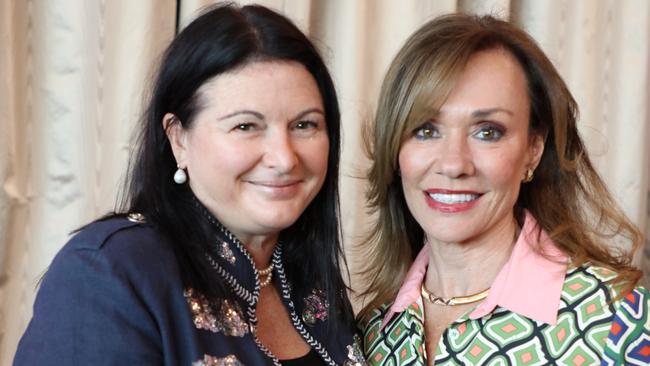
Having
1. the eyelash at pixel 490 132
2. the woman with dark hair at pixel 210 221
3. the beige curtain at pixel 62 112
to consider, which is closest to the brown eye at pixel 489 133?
the eyelash at pixel 490 132

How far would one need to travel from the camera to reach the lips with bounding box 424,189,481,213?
185cm

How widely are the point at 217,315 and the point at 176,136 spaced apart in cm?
31

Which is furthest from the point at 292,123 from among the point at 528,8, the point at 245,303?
the point at 528,8

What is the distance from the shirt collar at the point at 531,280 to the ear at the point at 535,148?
104 millimetres

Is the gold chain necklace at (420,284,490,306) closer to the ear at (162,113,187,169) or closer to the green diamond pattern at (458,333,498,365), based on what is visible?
the green diamond pattern at (458,333,498,365)

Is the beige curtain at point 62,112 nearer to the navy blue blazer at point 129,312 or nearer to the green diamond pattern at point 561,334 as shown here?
the navy blue blazer at point 129,312

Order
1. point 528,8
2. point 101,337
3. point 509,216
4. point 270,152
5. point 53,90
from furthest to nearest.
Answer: point 528,8, point 53,90, point 509,216, point 270,152, point 101,337

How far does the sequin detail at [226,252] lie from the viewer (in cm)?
167

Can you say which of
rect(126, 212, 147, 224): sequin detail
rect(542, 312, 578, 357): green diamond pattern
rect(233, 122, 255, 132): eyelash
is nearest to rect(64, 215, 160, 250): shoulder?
rect(126, 212, 147, 224): sequin detail

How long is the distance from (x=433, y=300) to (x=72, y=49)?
3.27ft

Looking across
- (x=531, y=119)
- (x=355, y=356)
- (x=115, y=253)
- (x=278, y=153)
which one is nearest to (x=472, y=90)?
(x=531, y=119)

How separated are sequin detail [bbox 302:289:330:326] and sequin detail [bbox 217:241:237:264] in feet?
0.72

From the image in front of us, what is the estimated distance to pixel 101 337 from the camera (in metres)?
1.37

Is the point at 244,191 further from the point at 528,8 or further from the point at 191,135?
the point at 528,8
